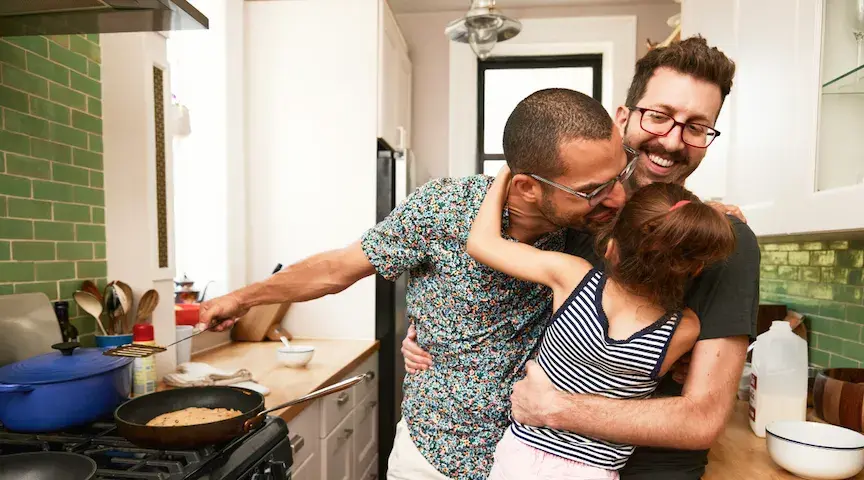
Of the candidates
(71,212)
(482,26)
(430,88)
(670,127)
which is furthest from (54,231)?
(430,88)

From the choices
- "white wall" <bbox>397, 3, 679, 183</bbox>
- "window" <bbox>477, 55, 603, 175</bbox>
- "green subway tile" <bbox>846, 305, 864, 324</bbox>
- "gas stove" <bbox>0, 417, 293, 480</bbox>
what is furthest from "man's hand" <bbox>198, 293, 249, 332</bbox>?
"window" <bbox>477, 55, 603, 175</bbox>

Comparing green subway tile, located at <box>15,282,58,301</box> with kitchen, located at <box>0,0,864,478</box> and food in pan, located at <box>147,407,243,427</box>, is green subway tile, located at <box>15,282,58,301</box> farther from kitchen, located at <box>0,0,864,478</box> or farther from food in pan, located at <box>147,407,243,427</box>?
food in pan, located at <box>147,407,243,427</box>

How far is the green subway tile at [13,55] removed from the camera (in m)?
1.50

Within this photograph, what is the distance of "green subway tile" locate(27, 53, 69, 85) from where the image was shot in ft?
5.22

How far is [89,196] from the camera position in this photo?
71.2 inches

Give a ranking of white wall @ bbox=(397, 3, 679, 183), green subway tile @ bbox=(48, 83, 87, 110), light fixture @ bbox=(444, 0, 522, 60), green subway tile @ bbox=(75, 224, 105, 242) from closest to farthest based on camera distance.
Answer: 1. green subway tile @ bbox=(48, 83, 87, 110)
2. green subway tile @ bbox=(75, 224, 105, 242)
3. light fixture @ bbox=(444, 0, 522, 60)
4. white wall @ bbox=(397, 3, 679, 183)

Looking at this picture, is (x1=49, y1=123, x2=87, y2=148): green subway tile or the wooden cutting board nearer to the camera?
(x1=49, y1=123, x2=87, y2=148): green subway tile

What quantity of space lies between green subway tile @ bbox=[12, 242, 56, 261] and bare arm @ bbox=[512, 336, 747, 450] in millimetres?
1431

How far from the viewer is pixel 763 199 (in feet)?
5.65

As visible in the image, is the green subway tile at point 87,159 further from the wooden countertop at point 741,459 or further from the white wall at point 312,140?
the wooden countertop at point 741,459

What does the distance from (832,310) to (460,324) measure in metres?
1.37

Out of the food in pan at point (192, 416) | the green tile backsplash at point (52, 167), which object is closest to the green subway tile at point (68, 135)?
the green tile backsplash at point (52, 167)

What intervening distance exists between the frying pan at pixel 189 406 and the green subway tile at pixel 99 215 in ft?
2.31

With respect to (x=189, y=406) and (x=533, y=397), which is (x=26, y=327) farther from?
(x=533, y=397)
